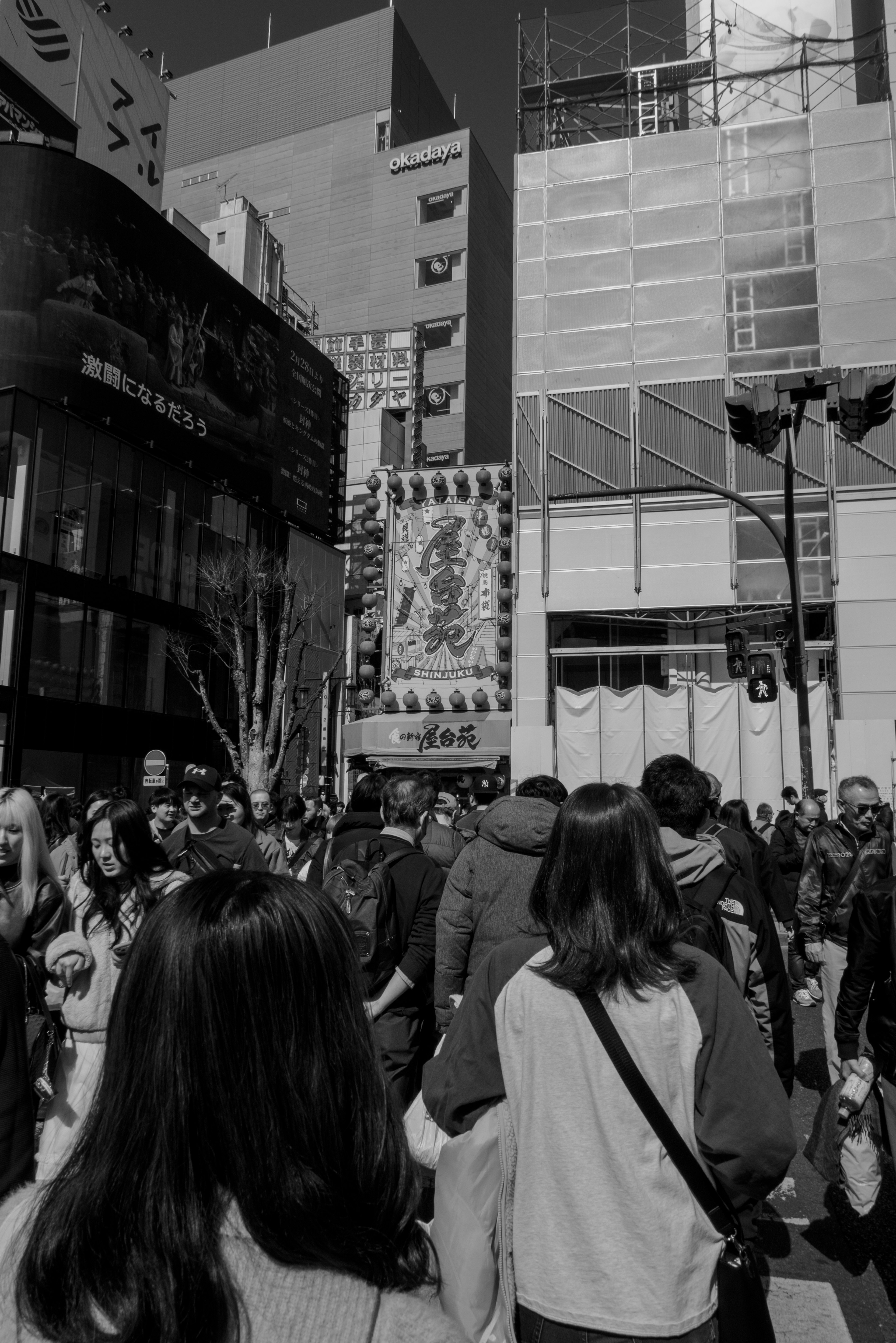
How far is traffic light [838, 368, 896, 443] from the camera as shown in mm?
11445

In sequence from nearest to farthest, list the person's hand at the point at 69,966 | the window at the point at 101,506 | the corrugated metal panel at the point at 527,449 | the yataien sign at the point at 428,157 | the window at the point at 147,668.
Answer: the person's hand at the point at 69,966 < the corrugated metal panel at the point at 527,449 < the window at the point at 101,506 < the window at the point at 147,668 < the yataien sign at the point at 428,157

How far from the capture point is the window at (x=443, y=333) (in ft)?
200

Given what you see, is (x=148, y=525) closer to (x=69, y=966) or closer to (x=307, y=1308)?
(x=69, y=966)

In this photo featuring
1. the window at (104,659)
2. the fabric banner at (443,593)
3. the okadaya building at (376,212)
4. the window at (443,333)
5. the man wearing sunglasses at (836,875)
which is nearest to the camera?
the man wearing sunglasses at (836,875)

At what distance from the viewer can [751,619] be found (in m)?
16.2

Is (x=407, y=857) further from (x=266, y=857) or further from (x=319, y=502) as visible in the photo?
(x=319, y=502)

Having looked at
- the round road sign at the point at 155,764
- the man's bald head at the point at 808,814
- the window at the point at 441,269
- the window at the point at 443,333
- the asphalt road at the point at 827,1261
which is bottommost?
the asphalt road at the point at 827,1261

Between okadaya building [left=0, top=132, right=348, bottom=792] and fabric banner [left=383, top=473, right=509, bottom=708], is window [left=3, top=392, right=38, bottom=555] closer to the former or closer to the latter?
okadaya building [left=0, top=132, right=348, bottom=792]

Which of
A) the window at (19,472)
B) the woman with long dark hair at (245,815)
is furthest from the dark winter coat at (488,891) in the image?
the window at (19,472)

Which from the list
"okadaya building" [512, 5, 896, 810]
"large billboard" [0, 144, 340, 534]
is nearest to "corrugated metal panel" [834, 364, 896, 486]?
"okadaya building" [512, 5, 896, 810]

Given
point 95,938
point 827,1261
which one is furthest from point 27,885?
point 827,1261

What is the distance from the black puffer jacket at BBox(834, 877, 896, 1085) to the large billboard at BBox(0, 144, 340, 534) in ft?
101

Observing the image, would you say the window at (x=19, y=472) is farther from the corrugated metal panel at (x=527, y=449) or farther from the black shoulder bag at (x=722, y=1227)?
Result: the black shoulder bag at (x=722, y=1227)

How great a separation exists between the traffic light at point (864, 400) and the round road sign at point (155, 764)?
12.2 m
